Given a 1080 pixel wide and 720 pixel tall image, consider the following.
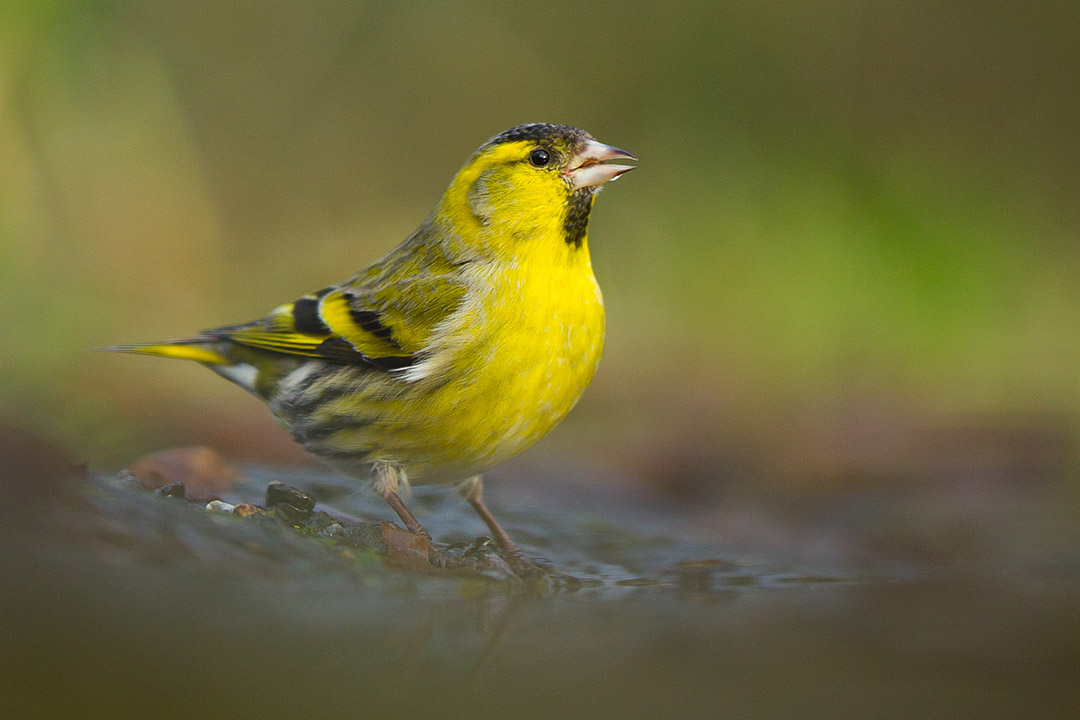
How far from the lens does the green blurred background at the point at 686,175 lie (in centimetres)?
370

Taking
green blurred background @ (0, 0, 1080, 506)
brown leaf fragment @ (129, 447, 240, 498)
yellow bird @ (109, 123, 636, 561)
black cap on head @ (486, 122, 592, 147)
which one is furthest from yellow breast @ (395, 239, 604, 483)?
green blurred background @ (0, 0, 1080, 506)

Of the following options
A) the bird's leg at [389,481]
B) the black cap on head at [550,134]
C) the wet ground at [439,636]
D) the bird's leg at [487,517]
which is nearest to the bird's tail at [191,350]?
the bird's leg at [389,481]

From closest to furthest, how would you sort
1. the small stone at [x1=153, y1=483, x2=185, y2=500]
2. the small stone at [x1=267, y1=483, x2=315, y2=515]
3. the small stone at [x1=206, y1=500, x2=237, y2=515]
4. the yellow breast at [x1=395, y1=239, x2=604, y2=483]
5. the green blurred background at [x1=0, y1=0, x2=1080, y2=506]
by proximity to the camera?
the small stone at [x1=206, y1=500, x2=237, y2=515] < the small stone at [x1=153, y1=483, x2=185, y2=500] < the small stone at [x1=267, y1=483, x2=315, y2=515] < the yellow breast at [x1=395, y1=239, x2=604, y2=483] < the green blurred background at [x1=0, y1=0, x2=1080, y2=506]

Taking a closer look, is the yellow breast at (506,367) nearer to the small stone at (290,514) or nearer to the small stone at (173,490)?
the small stone at (290,514)

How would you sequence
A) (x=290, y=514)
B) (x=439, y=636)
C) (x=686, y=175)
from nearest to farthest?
(x=439, y=636) < (x=290, y=514) < (x=686, y=175)

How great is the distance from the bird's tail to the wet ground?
3.76ft

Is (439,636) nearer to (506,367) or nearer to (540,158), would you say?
(506,367)

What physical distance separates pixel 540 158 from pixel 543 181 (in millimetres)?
52

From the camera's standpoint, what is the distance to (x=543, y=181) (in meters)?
2.07

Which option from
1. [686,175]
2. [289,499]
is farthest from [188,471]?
[686,175]

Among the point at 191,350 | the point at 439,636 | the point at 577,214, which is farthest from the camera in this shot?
the point at 191,350

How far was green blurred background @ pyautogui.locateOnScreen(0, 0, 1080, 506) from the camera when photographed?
370cm

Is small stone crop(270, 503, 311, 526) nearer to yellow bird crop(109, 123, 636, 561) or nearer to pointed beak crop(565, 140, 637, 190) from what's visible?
yellow bird crop(109, 123, 636, 561)

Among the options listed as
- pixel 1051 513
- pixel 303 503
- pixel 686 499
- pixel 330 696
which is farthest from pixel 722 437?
pixel 330 696
